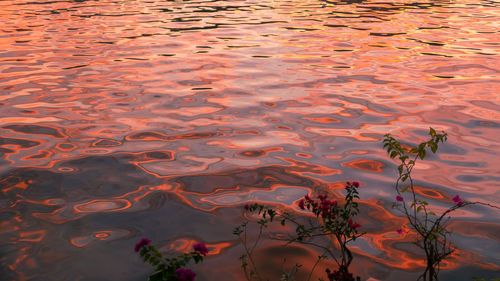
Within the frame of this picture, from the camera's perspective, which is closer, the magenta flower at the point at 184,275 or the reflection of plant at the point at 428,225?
the magenta flower at the point at 184,275

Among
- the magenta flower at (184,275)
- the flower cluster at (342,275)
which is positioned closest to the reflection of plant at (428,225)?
the flower cluster at (342,275)

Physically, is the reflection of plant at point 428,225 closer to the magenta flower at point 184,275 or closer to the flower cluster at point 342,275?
the flower cluster at point 342,275

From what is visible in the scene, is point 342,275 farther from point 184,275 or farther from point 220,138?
point 220,138

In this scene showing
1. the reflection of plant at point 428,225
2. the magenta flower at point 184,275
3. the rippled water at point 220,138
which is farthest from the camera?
the rippled water at point 220,138

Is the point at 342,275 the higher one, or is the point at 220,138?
the point at 342,275

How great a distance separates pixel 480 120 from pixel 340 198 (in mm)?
3068

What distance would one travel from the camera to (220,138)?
218 inches

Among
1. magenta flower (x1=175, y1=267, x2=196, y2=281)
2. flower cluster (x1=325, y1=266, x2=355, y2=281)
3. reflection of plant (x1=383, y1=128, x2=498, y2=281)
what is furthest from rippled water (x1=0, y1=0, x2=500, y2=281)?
magenta flower (x1=175, y1=267, x2=196, y2=281)

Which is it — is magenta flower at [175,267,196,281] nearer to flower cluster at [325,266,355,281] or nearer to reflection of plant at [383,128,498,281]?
flower cluster at [325,266,355,281]

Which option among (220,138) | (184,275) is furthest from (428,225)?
(220,138)

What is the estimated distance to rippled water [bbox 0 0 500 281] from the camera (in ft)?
11.3

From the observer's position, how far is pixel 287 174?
464cm

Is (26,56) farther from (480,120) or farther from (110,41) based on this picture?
(480,120)

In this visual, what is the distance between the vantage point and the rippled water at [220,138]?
344 centimetres
